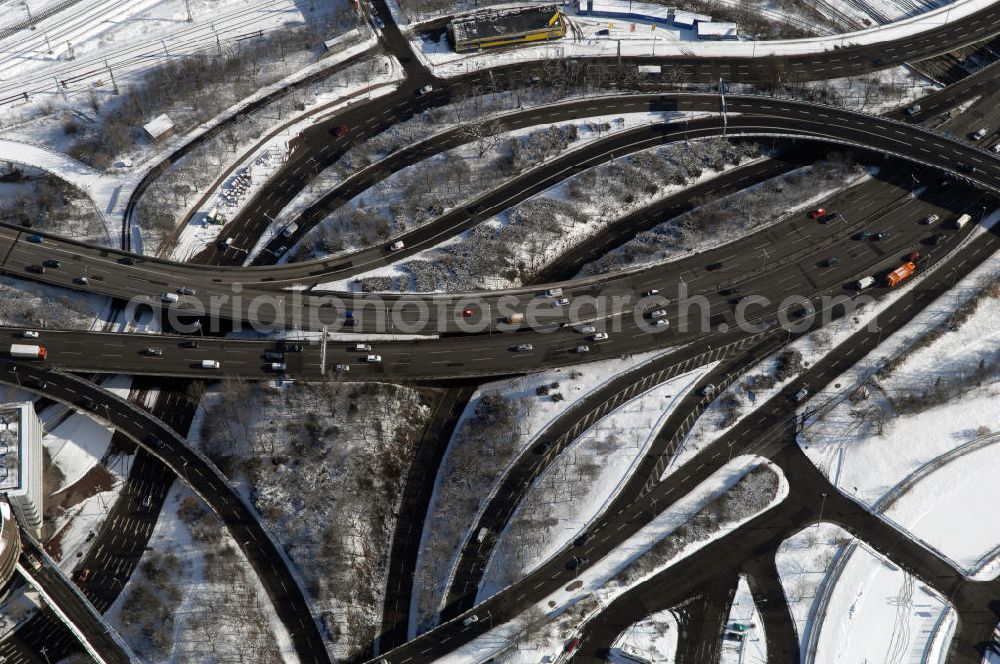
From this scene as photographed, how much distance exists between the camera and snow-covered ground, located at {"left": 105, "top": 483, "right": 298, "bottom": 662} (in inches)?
5940

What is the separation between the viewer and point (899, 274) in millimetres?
183000

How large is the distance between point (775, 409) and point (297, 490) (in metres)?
80.8

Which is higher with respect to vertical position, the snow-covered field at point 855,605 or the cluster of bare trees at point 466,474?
the cluster of bare trees at point 466,474

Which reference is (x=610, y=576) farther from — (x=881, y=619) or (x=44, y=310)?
(x=44, y=310)

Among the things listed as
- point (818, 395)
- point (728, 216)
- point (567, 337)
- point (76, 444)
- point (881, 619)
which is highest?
point (728, 216)

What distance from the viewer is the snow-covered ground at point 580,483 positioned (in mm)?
156000

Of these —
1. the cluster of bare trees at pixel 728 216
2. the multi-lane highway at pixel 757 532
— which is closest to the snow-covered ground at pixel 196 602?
the multi-lane highway at pixel 757 532

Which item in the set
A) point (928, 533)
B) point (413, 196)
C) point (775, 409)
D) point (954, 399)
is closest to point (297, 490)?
point (413, 196)

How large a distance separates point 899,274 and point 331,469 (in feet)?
350

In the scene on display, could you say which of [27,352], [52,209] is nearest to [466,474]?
[27,352]

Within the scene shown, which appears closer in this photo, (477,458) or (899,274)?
(477,458)

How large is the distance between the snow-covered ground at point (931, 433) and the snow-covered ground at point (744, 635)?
87.8ft

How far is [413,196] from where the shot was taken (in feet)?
637

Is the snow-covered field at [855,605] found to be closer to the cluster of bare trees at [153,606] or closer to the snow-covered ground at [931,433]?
the snow-covered ground at [931,433]
